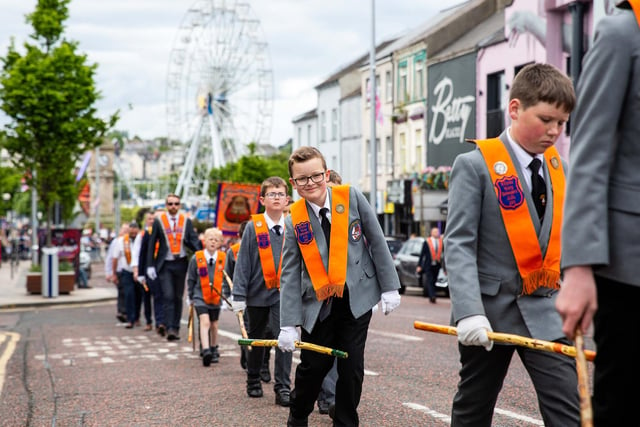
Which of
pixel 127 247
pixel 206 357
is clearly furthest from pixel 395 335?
pixel 127 247

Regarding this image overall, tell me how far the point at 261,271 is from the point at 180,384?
4.91 feet

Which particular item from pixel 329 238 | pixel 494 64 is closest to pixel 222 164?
pixel 494 64

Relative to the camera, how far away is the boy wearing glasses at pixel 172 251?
15.1 m

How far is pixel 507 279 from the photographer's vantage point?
4465 millimetres

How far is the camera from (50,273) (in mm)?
26750

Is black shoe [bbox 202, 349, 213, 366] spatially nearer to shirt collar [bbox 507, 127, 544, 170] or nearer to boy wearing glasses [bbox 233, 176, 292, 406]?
boy wearing glasses [bbox 233, 176, 292, 406]

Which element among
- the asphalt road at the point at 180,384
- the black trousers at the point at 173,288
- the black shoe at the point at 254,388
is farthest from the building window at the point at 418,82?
the black shoe at the point at 254,388

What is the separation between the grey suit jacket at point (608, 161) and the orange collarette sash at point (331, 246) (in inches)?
125

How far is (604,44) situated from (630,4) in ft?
0.46

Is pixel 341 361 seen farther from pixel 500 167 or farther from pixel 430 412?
pixel 430 412

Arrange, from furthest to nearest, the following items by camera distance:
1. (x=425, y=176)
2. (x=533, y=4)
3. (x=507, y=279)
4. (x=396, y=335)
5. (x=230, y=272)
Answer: (x=425, y=176) < (x=533, y=4) < (x=396, y=335) < (x=230, y=272) < (x=507, y=279)

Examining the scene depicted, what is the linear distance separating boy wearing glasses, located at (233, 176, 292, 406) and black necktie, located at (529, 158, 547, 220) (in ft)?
15.6

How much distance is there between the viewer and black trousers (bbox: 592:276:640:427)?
113 inches

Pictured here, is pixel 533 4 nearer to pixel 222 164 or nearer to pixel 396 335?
pixel 396 335
